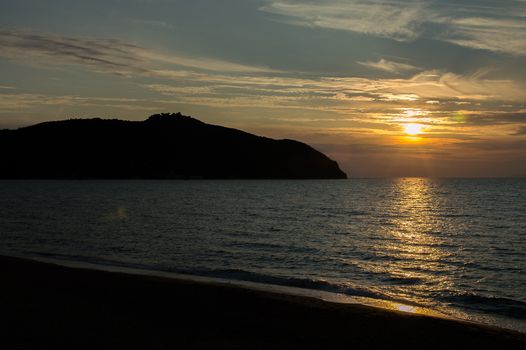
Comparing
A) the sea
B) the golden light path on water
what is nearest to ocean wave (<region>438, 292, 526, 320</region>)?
the sea

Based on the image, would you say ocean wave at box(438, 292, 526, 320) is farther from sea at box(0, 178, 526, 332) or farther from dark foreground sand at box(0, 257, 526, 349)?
dark foreground sand at box(0, 257, 526, 349)

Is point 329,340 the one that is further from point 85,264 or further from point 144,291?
point 85,264

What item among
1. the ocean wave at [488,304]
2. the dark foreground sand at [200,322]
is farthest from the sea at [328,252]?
the dark foreground sand at [200,322]

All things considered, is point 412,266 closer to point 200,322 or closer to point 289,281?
point 289,281

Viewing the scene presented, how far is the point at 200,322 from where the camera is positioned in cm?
1559

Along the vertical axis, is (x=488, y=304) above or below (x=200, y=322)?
below

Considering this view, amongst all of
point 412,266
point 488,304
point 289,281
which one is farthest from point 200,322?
point 412,266

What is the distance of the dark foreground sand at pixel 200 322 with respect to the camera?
523 inches

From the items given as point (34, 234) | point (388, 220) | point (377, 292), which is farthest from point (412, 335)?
point (388, 220)

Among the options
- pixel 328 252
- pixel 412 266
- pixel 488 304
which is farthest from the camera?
pixel 328 252

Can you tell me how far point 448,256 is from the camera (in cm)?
3528

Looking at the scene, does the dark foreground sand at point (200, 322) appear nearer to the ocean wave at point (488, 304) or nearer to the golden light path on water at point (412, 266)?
the golden light path on water at point (412, 266)

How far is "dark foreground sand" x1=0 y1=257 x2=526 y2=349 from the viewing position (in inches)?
523

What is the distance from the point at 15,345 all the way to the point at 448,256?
29.8 m
